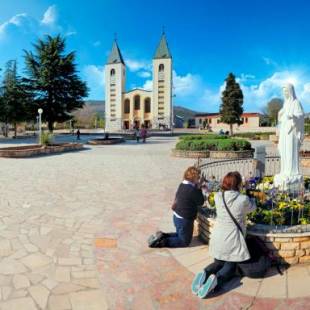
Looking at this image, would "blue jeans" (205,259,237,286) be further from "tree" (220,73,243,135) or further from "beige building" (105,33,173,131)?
"beige building" (105,33,173,131)

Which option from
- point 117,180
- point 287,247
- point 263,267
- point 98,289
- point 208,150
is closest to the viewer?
point 98,289

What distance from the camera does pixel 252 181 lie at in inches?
248

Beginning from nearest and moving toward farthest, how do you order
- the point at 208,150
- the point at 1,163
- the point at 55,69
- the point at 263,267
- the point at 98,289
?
→ the point at 98,289 → the point at 263,267 → the point at 1,163 → the point at 208,150 → the point at 55,69

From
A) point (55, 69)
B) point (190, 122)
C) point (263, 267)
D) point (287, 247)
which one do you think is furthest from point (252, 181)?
point (190, 122)

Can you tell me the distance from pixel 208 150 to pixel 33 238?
12603 millimetres

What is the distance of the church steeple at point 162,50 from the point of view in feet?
246

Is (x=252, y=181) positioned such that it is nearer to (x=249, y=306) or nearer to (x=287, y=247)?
(x=287, y=247)

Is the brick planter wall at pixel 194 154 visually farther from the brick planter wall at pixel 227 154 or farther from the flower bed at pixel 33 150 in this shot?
the flower bed at pixel 33 150

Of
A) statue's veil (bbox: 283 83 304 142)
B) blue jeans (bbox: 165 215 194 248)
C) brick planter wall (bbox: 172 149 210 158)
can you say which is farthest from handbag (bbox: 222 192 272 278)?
brick planter wall (bbox: 172 149 210 158)

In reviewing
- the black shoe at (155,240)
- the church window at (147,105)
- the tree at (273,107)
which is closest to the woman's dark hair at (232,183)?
the black shoe at (155,240)

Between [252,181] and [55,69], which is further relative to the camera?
[55,69]

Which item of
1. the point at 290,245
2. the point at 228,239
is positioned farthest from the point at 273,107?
the point at 228,239

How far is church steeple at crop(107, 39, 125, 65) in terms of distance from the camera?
3054 inches

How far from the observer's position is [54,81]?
115 ft
